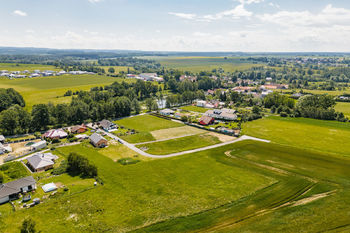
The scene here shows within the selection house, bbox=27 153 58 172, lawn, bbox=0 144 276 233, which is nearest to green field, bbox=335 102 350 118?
lawn, bbox=0 144 276 233

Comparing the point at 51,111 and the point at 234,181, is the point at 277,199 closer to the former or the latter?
the point at 234,181

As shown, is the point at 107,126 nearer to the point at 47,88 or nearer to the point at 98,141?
the point at 98,141

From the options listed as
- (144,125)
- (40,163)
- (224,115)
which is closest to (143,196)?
(40,163)

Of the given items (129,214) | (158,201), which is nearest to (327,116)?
(158,201)

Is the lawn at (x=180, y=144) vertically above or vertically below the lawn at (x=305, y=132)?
below

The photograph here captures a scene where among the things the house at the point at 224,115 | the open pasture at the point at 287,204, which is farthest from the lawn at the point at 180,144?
the house at the point at 224,115

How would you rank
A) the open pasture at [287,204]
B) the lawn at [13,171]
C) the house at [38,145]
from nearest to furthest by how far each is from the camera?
the open pasture at [287,204] → the lawn at [13,171] → the house at [38,145]

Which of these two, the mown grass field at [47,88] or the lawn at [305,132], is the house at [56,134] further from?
the lawn at [305,132]
